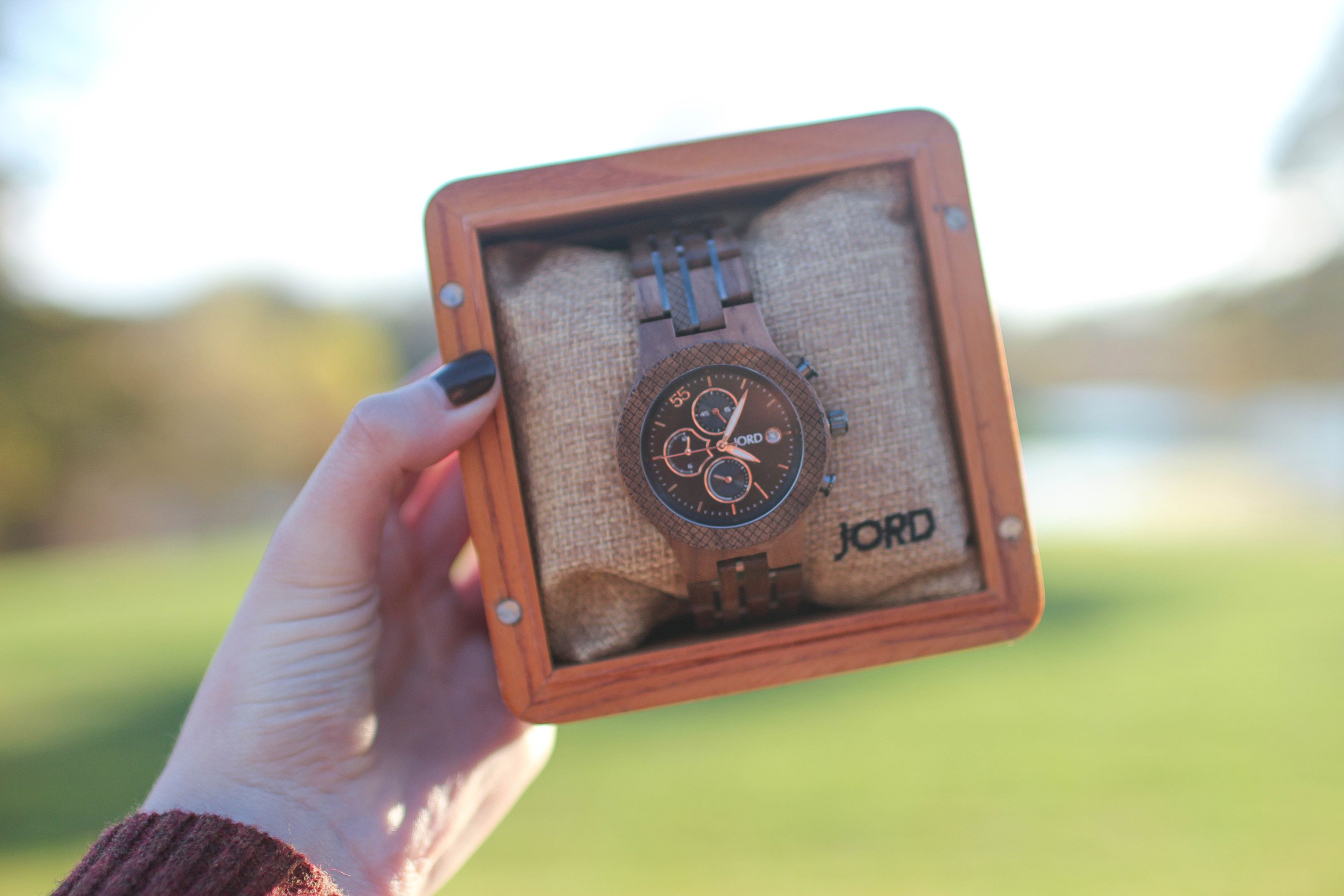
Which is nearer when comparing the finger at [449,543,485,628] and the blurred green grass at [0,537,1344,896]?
the finger at [449,543,485,628]

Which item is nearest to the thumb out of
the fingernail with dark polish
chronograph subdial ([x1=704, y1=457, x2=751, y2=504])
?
the fingernail with dark polish

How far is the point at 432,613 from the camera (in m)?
1.49

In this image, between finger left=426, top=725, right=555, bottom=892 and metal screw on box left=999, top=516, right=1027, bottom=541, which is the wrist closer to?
finger left=426, top=725, right=555, bottom=892

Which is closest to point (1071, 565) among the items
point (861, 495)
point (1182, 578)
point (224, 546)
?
point (1182, 578)

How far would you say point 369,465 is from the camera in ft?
3.69

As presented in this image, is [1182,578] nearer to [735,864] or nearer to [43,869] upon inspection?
[735,864]

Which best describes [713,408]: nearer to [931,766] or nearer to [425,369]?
[425,369]

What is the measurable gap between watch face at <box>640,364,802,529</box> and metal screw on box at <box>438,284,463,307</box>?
0.29 metres

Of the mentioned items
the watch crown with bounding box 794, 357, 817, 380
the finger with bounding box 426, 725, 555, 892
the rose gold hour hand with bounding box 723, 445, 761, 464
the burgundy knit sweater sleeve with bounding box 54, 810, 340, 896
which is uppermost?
the watch crown with bounding box 794, 357, 817, 380

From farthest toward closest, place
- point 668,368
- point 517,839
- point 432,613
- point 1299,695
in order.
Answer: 1. point 1299,695
2. point 517,839
3. point 432,613
4. point 668,368

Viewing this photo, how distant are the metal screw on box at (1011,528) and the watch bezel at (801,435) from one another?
26cm

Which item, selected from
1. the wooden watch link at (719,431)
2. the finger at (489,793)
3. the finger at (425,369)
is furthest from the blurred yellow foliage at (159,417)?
the wooden watch link at (719,431)

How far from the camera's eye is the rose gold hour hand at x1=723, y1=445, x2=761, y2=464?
3.53 ft

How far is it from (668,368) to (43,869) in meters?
3.58
